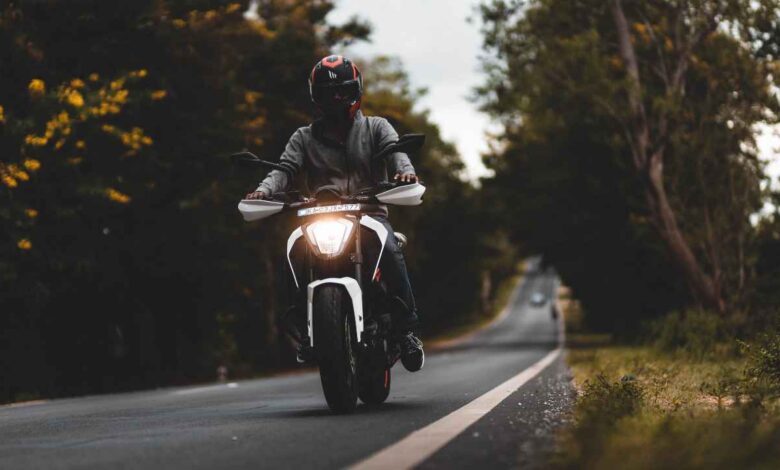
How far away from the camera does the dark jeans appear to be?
23.1ft

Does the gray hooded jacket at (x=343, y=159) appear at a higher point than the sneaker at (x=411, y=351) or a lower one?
higher

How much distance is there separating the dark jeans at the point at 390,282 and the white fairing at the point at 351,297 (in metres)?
0.31

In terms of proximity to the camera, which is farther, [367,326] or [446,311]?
[446,311]

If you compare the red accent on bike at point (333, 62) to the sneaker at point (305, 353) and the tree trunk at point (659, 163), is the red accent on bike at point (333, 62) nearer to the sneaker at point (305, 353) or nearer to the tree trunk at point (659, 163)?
the sneaker at point (305, 353)

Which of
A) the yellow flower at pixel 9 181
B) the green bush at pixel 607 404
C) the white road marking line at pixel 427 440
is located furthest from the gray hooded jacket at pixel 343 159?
the yellow flower at pixel 9 181

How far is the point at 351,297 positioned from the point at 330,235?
16.3 inches

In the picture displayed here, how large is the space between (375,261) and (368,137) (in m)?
0.93

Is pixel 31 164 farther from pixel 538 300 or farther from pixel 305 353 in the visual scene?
pixel 538 300

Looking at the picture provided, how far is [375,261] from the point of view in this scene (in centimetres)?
706

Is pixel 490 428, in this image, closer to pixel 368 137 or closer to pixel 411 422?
pixel 411 422

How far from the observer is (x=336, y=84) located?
24.0 feet

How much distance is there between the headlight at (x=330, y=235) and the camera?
688 cm

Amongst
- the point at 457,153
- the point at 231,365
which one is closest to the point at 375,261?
the point at 231,365

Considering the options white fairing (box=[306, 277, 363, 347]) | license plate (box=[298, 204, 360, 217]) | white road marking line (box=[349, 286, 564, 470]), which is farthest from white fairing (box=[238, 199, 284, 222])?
white road marking line (box=[349, 286, 564, 470])
